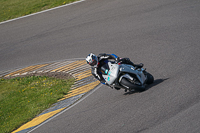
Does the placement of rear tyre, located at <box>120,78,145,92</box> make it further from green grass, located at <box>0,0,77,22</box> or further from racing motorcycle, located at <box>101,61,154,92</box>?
green grass, located at <box>0,0,77,22</box>

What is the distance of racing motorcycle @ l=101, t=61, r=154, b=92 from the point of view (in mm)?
7992

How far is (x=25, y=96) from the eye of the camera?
11.5 metres

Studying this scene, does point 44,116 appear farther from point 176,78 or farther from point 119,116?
point 176,78

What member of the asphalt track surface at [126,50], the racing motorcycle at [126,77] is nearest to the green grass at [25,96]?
the asphalt track surface at [126,50]

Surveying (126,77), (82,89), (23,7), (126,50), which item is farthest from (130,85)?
(23,7)

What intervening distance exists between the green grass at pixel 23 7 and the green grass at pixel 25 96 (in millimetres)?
7204

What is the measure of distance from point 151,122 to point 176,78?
2419mm

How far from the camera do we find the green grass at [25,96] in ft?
33.0

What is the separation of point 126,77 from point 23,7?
14.4m

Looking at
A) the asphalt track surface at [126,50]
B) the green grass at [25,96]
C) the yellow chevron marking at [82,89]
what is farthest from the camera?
the yellow chevron marking at [82,89]

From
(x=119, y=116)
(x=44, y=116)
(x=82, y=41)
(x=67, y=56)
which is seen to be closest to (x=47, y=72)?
(x=67, y=56)

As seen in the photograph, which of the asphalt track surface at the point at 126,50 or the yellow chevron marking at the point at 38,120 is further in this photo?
the yellow chevron marking at the point at 38,120

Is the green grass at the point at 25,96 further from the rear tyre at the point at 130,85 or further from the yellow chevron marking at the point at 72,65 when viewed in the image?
the rear tyre at the point at 130,85

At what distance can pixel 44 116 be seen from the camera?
31.3ft
